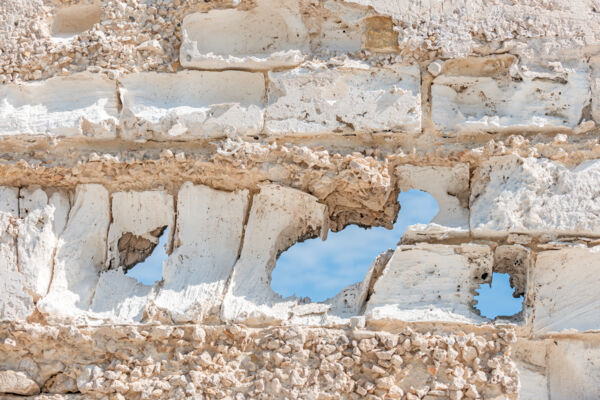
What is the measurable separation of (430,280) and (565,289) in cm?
58

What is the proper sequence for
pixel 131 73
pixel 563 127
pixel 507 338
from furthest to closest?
pixel 131 73, pixel 563 127, pixel 507 338

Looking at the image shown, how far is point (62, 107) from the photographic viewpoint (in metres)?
5.05

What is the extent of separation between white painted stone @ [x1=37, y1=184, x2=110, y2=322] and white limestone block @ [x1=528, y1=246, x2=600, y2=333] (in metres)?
2.04

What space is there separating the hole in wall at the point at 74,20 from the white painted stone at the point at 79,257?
86cm

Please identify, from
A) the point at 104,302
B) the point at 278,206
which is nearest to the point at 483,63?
the point at 278,206

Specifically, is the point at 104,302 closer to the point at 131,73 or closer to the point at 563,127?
the point at 131,73

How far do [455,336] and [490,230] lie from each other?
0.52 metres

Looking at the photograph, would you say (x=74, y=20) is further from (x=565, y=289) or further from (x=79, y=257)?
(x=565, y=289)

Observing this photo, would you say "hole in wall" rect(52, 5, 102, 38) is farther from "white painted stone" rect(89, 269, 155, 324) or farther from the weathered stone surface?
the weathered stone surface

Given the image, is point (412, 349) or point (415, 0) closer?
point (412, 349)

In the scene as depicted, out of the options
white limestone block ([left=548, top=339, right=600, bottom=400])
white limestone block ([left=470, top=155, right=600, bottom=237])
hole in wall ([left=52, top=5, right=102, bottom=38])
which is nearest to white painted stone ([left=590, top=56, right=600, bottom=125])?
white limestone block ([left=470, top=155, right=600, bottom=237])

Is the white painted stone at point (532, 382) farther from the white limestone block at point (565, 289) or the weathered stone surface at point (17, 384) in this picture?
the weathered stone surface at point (17, 384)

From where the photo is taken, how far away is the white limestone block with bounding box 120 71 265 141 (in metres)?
4.86

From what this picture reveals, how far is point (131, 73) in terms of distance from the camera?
5043 millimetres
